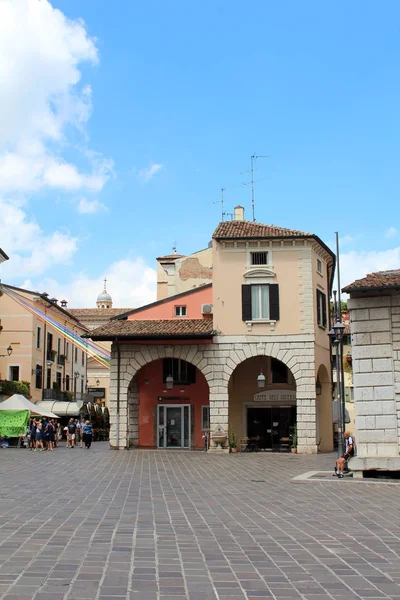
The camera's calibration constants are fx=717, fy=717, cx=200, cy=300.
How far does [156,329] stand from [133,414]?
4.54 metres

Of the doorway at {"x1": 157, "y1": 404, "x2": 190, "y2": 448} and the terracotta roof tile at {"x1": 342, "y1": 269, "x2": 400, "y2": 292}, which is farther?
the doorway at {"x1": 157, "y1": 404, "x2": 190, "y2": 448}

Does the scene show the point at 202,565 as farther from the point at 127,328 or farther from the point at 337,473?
the point at 127,328

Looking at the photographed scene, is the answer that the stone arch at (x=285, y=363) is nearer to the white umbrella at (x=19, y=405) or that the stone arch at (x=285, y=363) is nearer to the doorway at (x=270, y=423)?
the doorway at (x=270, y=423)

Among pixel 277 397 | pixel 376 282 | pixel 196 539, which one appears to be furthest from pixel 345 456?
pixel 277 397

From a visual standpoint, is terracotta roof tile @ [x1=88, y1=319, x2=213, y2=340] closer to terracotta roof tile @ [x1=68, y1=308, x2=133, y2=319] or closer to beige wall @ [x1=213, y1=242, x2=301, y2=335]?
beige wall @ [x1=213, y1=242, x2=301, y2=335]

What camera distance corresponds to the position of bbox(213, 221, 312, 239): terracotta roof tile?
3114cm

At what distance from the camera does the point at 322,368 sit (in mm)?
33031

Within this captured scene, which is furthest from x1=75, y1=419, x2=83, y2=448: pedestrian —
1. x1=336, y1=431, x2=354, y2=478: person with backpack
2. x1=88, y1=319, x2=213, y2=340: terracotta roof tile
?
x1=336, y1=431, x2=354, y2=478: person with backpack

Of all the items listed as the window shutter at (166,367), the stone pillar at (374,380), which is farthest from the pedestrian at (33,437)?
the stone pillar at (374,380)

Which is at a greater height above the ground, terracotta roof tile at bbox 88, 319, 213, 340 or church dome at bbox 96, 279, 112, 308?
church dome at bbox 96, 279, 112, 308

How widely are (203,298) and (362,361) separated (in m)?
15.6

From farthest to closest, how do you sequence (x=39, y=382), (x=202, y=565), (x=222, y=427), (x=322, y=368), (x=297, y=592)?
(x=39, y=382)
(x=322, y=368)
(x=222, y=427)
(x=202, y=565)
(x=297, y=592)

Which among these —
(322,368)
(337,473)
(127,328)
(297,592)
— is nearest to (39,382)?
(127,328)

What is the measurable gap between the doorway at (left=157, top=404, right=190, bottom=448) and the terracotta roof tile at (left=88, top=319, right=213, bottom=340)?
167 inches
